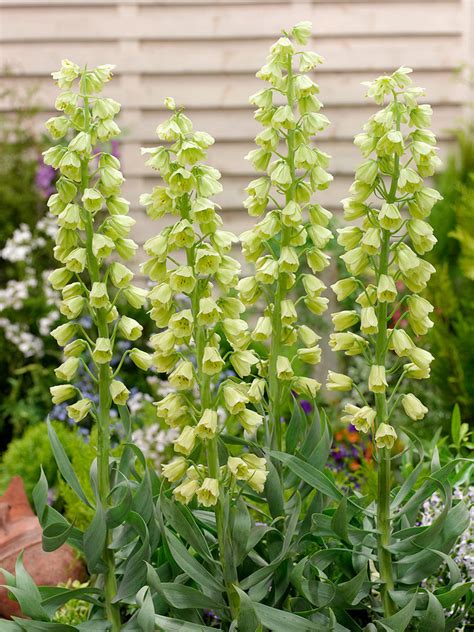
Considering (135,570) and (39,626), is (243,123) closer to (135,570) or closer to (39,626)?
(135,570)

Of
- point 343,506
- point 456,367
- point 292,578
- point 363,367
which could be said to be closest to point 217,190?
point 343,506

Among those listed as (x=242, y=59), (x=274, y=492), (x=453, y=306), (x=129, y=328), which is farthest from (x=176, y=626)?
(x=242, y=59)

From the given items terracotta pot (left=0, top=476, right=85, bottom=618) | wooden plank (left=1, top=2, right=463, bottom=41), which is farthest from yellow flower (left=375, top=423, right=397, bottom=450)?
wooden plank (left=1, top=2, right=463, bottom=41)

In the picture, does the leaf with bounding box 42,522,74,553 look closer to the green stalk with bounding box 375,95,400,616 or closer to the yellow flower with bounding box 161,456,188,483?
the yellow flower with bounding box 161,456,188,483

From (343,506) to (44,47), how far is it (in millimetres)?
4033

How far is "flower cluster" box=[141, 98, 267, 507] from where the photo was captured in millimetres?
1478

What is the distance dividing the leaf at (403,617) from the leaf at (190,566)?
0.30 metres

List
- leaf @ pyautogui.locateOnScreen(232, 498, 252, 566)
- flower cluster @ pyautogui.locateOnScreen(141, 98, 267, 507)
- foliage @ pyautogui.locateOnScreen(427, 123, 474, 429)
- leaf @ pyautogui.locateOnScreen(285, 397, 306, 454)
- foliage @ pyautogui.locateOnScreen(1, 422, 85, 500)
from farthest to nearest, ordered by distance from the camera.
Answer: foliage @ pyautogui.locateOnScreen(427, 123, 474, 429), foliage @ pyautogui.locateOnScreen(1, 422, 85, 500), leaf @ pyautogui.locateOnScreen(285, 397, 306, 454), leaf @ pyautogui.locateOnScreen(232, 498, 252, 566), flower cluster @ pyautogui.locateOnScreen(141, 98, 267, 507)

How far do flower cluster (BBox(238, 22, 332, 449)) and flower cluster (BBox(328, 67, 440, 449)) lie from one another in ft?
0.19

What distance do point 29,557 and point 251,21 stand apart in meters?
3.43

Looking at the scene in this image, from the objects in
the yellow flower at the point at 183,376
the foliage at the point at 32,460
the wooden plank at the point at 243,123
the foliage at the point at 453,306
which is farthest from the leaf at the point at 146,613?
the wooden plank at the point at 243,123

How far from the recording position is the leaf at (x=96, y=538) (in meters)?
1.60

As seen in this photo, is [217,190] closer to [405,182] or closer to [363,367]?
[405,182]

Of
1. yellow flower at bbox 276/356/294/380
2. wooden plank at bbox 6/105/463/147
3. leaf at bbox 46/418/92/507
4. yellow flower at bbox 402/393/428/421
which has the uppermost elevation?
wooden plank at bbox 6/105/463/147
